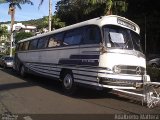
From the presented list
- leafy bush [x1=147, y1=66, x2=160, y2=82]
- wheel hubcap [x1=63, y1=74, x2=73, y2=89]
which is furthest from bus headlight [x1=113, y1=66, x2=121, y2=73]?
leafy bush [x1=147, y1=66, x2=160, y2=82]

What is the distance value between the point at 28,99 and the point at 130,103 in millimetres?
3789

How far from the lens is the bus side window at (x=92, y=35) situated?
43.6ft

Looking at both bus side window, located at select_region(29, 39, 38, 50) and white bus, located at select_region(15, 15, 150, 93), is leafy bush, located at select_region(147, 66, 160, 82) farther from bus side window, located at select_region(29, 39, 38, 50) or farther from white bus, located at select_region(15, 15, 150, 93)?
bus side window, located at select_region(29, 39, 38, 50)

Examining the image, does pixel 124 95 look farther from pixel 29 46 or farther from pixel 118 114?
pixel 29 46

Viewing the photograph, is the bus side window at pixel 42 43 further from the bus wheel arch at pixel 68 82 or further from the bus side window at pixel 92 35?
the bus side window at pixel 92 35

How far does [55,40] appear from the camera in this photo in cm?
1742

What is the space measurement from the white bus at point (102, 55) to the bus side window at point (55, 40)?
0.33m

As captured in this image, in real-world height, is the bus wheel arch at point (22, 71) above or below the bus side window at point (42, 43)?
below

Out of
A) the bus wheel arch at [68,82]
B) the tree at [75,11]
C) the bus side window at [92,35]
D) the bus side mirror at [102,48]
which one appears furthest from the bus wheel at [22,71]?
the tree at [75,11]

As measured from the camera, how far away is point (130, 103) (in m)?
12.8

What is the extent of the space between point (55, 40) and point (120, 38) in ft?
15.4

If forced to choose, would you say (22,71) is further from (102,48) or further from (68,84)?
(102,48)

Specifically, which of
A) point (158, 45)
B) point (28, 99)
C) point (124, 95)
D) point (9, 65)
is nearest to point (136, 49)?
point (124, 95)

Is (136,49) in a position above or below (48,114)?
above
